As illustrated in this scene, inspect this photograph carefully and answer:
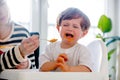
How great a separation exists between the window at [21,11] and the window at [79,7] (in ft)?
0.53

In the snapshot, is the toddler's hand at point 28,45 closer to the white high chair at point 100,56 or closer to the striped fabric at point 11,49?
the striped fabric at point 11,49

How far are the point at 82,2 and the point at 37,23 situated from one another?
1.37 ft

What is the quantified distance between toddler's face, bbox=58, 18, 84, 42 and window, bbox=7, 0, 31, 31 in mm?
928

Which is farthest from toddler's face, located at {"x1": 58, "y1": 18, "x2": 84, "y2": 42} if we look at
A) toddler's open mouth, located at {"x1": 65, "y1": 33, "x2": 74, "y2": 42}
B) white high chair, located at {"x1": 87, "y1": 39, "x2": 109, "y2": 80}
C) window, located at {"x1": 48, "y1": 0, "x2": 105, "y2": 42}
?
window, located at {"x1": 48, "y1": 0, "x2": 105, "y2": 42}

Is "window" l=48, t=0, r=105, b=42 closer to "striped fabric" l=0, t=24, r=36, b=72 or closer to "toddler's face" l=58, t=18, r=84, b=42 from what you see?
"striped fabric" l=0, t=24, r=36, b=72

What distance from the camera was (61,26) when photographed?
75 cm

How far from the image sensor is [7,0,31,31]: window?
5.38ft

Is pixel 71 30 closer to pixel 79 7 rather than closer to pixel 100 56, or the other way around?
pixel 100 56

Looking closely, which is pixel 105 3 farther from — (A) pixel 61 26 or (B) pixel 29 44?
(B) pixel 29 44

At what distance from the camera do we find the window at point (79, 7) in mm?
1773

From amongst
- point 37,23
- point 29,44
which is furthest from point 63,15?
point 37,23

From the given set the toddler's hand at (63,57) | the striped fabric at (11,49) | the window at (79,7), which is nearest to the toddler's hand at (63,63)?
the toddler's hand at (63,57)

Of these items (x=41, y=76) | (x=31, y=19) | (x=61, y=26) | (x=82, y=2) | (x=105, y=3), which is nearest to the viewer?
(x=41, y=76)

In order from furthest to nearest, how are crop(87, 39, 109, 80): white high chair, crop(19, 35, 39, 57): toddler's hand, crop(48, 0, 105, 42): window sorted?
crop(48, 0, 105, 42): window
crop(87, 39, 109, 80): white high chair
crop(19, 35, 39, 57): toddler's hand
